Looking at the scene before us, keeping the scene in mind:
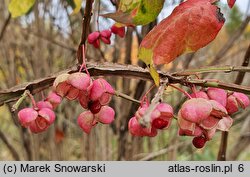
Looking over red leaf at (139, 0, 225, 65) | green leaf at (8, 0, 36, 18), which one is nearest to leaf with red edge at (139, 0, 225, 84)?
red leaf at (139, 0, 225, 65)

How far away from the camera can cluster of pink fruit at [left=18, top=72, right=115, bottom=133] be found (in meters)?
0.62

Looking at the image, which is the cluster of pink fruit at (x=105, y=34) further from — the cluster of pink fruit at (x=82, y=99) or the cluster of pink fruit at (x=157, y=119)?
the cluster of pink fruit at (x=157, y=119)

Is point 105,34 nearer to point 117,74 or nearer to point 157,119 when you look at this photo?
point 117,74

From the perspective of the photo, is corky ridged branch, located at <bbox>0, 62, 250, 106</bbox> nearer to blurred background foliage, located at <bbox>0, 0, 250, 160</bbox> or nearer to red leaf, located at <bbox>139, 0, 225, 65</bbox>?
red leaf, located at <bbox>139, 0, 225, 65</bbox>

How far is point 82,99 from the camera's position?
2.12 feet

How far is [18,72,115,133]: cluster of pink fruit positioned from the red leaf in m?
0.08

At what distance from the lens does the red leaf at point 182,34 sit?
58cm

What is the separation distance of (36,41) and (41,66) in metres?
0.10

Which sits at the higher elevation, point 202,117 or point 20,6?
point 20,6

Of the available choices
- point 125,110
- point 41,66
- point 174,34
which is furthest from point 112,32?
point 41,66

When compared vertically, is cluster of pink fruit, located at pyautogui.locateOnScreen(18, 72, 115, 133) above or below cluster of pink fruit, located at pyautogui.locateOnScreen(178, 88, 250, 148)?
above

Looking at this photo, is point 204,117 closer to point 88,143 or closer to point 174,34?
point 174,34

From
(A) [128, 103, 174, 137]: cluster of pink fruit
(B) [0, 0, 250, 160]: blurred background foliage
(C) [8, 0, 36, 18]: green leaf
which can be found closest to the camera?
(A) [128, 103, 174, 137]: cluster of pink fruit

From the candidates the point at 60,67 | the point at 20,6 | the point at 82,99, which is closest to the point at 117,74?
the point at 82,99
